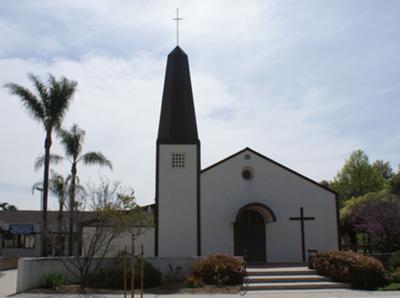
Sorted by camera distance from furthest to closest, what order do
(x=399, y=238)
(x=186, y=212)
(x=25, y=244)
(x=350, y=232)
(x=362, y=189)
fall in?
1. (x=362, y=189)
2. (x=25, y=244)
3. (x=350, y=232)
4. (x=399, y=238)
5. (x=186, y=212)

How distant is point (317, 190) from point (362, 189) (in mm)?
36410

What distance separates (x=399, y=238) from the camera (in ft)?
94.5

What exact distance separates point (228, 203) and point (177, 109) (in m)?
5.79

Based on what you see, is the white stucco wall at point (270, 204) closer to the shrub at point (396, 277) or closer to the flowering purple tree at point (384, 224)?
the flowering purple tree at point (384, 224)

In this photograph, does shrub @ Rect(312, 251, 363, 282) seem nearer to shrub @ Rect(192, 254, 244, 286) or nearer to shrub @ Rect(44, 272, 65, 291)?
shrub @ Rect(192, 254, 244, 286)

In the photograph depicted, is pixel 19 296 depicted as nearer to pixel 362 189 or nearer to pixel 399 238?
pixel 399 238

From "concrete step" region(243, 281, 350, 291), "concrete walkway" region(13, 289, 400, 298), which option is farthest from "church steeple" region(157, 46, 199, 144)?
"concrete walkway" region(13, 289, 400, 298)

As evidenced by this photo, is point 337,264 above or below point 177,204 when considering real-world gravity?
below

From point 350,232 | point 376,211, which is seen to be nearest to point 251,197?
point 376,211

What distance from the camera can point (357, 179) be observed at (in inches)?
2379

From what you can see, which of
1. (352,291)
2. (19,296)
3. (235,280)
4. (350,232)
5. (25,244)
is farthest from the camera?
(25,244)

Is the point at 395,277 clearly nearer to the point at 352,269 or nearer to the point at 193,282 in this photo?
the point at 352,269

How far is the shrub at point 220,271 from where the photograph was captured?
17875mm

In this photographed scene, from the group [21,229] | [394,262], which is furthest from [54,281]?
[21,229]
